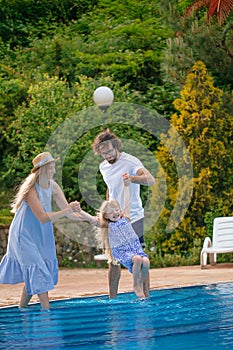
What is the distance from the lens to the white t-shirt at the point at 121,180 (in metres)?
8.23

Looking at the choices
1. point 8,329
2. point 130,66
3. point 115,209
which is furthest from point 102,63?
point 8,329

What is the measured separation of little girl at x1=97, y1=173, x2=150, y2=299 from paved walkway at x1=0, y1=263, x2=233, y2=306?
1.04 metres

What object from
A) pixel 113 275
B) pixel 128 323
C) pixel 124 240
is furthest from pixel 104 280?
pixel 128 323

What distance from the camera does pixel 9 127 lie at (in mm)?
14734

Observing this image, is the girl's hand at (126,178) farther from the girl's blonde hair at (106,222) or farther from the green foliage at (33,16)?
the green foliage at (33,16)

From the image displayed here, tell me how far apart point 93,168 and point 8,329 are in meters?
7.43

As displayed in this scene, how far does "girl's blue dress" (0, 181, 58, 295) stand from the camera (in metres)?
7.57

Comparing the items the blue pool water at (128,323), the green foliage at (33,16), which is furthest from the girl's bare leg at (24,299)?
the green foliage at (33,16)

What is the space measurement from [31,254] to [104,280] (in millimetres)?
3341

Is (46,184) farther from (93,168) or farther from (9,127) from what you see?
(9,127)

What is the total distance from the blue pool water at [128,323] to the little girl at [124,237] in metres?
0.34

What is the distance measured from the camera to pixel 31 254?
25.0ft

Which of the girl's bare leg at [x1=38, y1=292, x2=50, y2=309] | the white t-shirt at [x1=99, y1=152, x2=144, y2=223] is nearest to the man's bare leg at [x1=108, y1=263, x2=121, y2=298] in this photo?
the white t-shirt at [x1=99, y1=152, x2=144, y2=223]

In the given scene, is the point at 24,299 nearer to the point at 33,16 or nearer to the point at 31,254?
the point at 31,254
